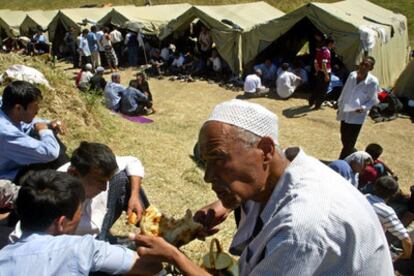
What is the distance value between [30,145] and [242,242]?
1.92 m

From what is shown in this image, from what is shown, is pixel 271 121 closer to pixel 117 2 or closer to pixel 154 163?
pixel 154 163

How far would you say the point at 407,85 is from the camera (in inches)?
445

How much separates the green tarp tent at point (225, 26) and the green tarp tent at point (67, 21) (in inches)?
188

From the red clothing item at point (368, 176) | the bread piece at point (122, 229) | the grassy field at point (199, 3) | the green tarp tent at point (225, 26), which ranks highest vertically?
the bread piece at point (122, 229)

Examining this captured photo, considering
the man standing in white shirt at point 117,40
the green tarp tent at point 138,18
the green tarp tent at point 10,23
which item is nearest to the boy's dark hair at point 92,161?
the green tarp tent at point 138,18

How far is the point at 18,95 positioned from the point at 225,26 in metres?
11.6

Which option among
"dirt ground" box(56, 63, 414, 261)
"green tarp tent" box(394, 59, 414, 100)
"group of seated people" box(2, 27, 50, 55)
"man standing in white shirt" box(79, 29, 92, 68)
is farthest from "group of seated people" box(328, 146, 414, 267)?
"group of seated people" box(2, 27, 50, 55)

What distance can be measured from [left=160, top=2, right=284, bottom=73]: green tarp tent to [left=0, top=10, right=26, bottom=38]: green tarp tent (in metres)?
10.8

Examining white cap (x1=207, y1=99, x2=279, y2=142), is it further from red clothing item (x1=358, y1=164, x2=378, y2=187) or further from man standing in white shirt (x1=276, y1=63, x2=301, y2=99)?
man standing in white shirt (x1=276, y1=63, x2=301, y2=99)

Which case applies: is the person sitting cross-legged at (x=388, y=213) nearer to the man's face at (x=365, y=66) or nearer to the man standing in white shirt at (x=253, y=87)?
the man's face at (x=365, y=66)

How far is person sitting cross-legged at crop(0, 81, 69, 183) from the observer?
311cm

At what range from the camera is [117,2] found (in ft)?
109

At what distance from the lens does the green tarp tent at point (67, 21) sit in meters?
18.8

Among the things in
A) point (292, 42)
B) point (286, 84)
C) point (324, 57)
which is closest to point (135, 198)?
point (324, 57)
